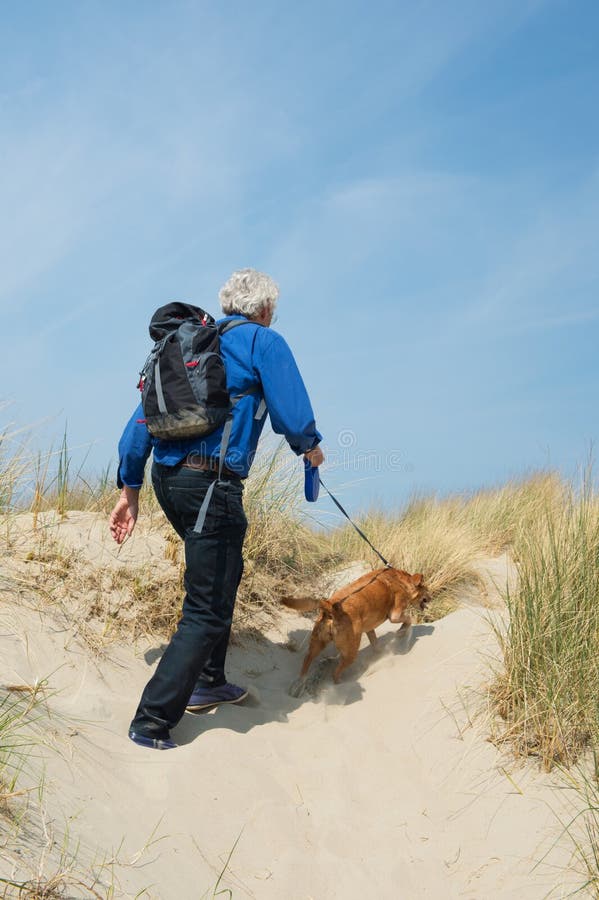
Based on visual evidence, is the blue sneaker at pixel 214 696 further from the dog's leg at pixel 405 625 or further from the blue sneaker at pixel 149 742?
the dog's leg at pixel 405 625

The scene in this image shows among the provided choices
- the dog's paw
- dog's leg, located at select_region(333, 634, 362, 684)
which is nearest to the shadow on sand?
the dog's paw

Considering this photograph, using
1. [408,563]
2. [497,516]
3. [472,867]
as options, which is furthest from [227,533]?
[497,516]

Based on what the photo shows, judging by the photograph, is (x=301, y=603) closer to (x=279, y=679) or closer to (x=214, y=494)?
(x=279, y=679)

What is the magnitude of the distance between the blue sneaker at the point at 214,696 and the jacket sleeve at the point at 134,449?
4.56 ft

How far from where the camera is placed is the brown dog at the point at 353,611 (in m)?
4.83

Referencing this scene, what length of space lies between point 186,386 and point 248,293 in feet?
2.53

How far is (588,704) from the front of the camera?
3658 mm

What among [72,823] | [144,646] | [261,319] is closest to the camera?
[72,823]

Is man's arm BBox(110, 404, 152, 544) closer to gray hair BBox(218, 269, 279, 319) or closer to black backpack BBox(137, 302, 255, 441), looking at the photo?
black backpack BBox(137, 302, 255, 441)

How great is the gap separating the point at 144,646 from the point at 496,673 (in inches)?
95.6

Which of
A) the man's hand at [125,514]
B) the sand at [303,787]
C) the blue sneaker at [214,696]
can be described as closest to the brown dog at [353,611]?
the sand at [303,787]

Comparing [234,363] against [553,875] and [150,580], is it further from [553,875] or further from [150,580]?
[553,875]

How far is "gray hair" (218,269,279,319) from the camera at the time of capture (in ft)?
14.0

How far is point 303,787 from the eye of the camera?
388cm
